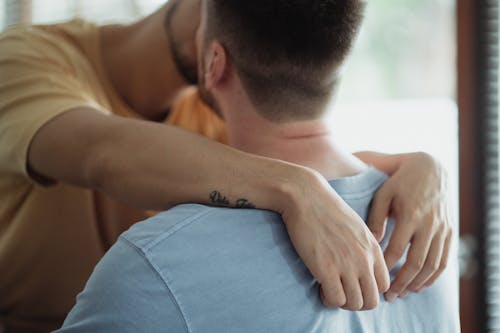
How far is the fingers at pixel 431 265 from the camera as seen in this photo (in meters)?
1.12

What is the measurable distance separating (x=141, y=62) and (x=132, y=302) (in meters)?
0.98

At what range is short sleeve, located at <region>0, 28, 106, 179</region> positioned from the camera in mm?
1346

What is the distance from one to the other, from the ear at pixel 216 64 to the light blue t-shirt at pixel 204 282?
240 millimetres

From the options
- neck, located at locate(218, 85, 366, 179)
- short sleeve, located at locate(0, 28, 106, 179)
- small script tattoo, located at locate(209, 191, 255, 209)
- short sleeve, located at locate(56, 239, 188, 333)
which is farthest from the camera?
short sleeve, located at locate(0, 28, 106, 179)

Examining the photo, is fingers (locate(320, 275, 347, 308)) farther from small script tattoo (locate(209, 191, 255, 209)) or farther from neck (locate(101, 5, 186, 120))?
neck (locate(101, 5, 186, 120))

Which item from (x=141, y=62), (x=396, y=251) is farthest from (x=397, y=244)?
(x=141, y=62)

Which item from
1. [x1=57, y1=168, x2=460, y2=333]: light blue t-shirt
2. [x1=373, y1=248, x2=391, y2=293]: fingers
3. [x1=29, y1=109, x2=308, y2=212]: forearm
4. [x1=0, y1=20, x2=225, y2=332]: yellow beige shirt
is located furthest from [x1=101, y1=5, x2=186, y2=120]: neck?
[x1=373, y1=248, x2=391, y2=293]: fingers

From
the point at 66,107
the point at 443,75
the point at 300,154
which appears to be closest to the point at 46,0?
the point at 66,107

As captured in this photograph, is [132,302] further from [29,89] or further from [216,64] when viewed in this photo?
[29,89]

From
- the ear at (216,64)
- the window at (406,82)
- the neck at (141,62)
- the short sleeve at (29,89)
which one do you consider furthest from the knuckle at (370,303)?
the window at (406,82)

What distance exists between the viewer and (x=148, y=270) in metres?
0.90

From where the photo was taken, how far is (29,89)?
1416 mm

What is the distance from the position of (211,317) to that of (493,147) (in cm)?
166

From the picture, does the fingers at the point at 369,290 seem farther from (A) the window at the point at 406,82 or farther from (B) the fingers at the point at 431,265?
(A) the window at the point at 406,82
